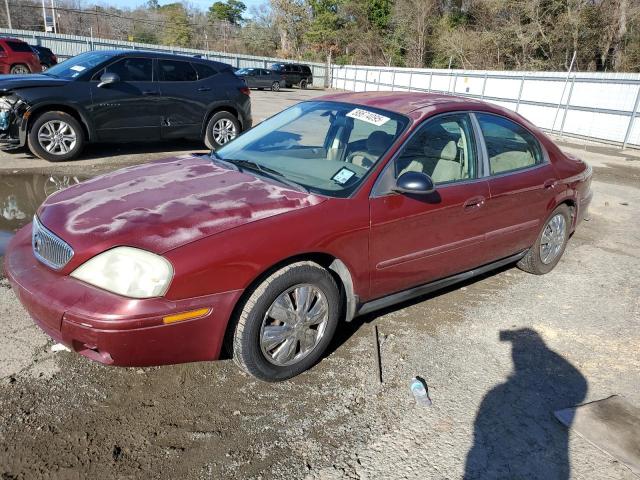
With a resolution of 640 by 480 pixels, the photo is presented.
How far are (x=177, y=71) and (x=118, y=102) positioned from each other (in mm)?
1275

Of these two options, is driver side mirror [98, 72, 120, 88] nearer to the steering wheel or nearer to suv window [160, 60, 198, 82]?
suv window [160, 60, 198, 82]

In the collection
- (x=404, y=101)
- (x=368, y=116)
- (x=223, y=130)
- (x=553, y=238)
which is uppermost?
(x=404, y=101)

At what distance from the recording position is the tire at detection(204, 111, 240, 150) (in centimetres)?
919

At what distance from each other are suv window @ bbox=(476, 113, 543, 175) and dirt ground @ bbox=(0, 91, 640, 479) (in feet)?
3.85

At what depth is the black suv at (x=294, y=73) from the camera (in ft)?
112

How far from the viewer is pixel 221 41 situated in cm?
5747

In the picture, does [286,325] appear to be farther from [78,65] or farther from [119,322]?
[78,65]

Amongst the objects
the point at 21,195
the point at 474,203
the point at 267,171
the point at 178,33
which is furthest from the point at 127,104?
the point at 178,33

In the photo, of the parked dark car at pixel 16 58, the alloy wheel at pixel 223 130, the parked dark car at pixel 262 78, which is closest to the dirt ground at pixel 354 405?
the alloy wheel at pixel 223 130

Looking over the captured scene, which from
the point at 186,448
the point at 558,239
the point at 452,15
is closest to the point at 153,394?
the point at 186,448

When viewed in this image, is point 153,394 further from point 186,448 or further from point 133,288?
point 133,288

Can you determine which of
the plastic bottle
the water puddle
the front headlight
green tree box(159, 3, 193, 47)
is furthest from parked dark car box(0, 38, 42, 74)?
green tree box(159, 3, 193, 47)

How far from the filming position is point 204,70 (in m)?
9.04

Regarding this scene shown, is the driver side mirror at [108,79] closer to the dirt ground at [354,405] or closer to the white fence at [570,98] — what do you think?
the dirt ground at [354,405]
